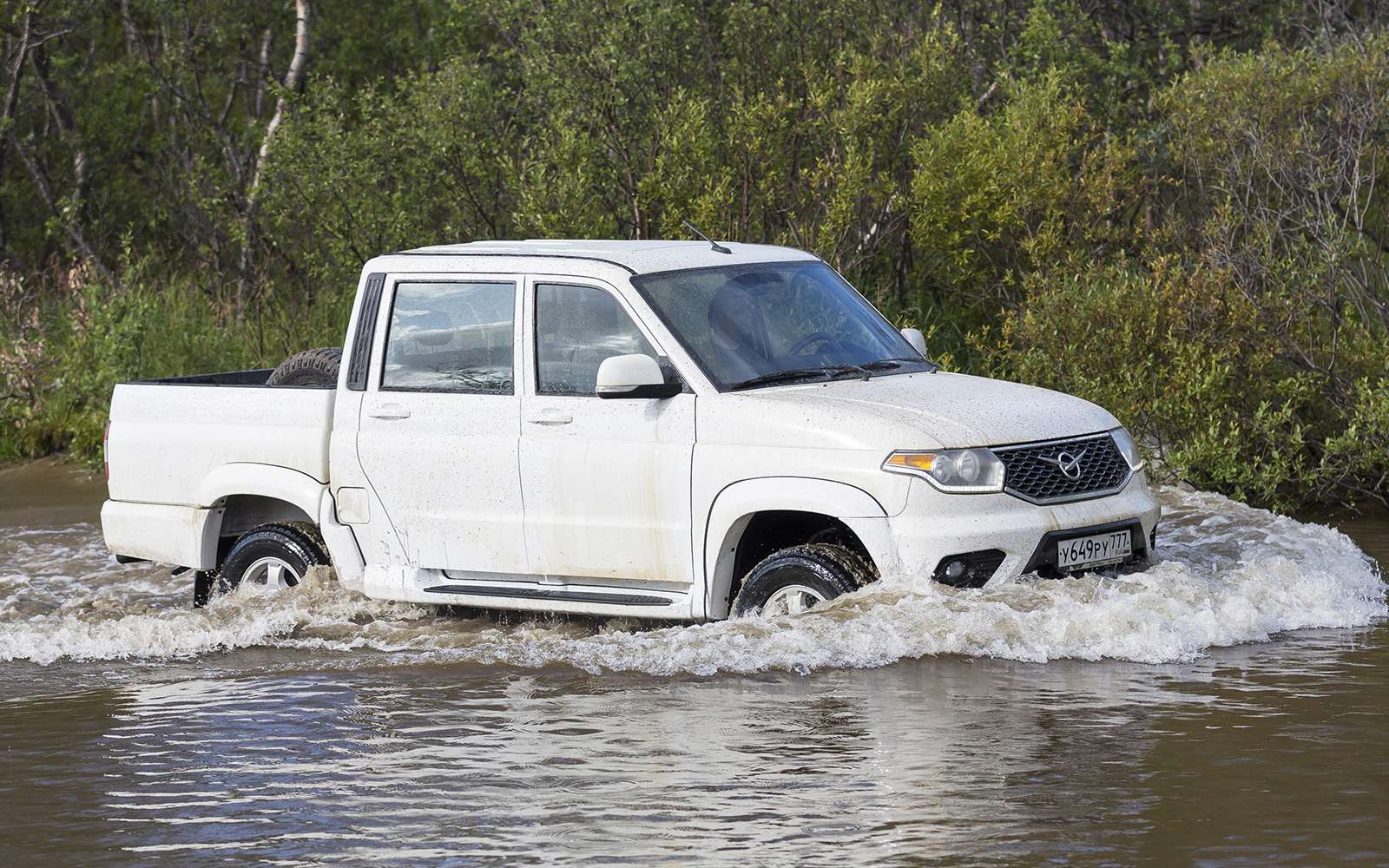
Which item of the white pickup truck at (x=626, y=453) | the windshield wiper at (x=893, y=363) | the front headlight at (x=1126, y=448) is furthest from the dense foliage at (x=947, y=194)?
the white pickup truck at (x=626, y=453)

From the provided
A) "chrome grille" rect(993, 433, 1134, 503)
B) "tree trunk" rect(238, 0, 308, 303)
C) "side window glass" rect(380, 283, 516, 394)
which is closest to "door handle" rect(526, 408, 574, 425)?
"side window glass" rect(380, 283, 516, 394)

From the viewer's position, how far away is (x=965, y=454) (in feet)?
24.3

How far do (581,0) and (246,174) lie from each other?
373 inches

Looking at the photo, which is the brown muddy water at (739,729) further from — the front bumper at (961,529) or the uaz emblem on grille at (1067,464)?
the uaz emblem on grille at (1067,464)

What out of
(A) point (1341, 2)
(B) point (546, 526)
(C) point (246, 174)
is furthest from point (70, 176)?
(B) point (546, 526)

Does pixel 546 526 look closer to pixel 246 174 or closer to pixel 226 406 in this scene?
pixel 226 406

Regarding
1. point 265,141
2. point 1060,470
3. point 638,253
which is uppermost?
point 265,141

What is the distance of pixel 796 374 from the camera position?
810 centimetres

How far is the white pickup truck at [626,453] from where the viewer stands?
7504 millimetres

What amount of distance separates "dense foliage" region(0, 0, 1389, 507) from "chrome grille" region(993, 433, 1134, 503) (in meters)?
4.43

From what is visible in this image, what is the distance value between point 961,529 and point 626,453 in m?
1.44

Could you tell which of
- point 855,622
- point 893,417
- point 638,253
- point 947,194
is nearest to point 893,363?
point 893,417

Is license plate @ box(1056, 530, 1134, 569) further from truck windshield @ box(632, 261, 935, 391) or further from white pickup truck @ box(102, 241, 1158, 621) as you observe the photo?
truck windshield @ box(632, 261, 935, 391)

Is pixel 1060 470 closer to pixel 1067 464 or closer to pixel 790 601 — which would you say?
pixel 1067 464
